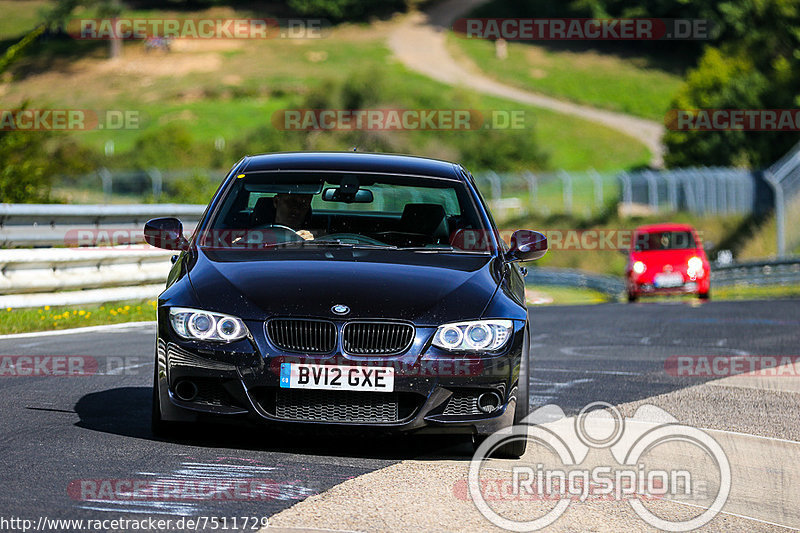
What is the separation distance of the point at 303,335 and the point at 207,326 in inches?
18.4

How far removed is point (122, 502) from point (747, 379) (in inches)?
243

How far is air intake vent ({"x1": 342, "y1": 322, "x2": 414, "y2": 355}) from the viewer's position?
6.18 m

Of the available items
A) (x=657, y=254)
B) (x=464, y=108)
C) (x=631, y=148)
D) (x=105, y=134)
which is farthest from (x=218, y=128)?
(x=657, y=254)

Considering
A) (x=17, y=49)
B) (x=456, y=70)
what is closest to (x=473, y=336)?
(x=17, y=49)

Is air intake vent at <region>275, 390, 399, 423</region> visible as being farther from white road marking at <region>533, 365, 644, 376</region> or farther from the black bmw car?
white road marking at <region>533, 365, 644, 376</region>

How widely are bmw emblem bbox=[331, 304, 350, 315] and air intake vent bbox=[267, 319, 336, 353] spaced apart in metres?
0.06

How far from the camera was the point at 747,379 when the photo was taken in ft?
33.3

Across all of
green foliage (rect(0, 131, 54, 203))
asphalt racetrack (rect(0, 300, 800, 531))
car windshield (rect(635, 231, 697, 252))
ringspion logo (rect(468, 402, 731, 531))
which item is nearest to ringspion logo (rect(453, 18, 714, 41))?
car windshield (rect(635, 231, 697, 252))

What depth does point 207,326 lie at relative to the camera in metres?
6.27

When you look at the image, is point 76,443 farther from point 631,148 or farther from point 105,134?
point 105,134

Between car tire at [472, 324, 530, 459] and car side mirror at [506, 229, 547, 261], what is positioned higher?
car side mirror at [506, 229, 547, 261]

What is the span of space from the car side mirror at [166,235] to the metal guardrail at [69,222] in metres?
6.30

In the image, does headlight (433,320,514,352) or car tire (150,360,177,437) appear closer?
headlight (433,320,514,352)

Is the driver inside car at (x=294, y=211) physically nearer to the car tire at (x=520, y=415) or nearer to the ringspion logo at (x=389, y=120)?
the car tire at (x=520, y=415)
